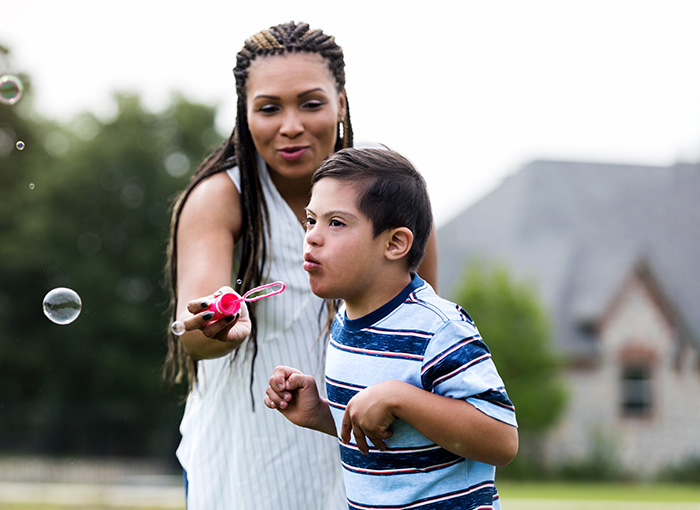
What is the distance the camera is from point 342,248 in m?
2.18

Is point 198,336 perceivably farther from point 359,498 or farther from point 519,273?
point 519,273

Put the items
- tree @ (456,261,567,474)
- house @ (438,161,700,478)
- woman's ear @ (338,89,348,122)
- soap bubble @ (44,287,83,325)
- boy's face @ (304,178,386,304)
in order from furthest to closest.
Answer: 1. house @ (438,161,700,478)
2. tree @ (456,261,567,474)
3. soap bubble @ (44,287,83,325)
4. woman's ear @ (338,89,348,122)
5. boy's face @ (304,178,386,304)

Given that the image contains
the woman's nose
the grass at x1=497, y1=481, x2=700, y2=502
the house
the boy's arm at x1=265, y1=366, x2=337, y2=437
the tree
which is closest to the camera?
the boy's arm at x1=265, y1=366, x2=337, y2=437

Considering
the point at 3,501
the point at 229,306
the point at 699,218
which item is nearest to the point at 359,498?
the point at 229,306

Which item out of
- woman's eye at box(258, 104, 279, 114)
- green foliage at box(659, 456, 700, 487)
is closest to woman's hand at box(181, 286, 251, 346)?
woman's eye at box(258, 104, 279, 114)

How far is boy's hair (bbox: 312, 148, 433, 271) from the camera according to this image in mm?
2203

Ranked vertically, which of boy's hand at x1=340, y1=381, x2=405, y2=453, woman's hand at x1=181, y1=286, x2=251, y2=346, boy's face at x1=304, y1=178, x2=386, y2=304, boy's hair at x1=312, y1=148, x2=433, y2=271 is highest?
boy's hair at x1=312, y1=148, x2=433, y2=271

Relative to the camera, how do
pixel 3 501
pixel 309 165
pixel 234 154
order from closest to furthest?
pixel 309 165 → pixel 234 154 → pixel 3 501

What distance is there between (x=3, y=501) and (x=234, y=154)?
41.1 feet

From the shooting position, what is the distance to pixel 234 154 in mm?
3115

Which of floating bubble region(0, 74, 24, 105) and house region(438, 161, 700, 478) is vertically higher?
floating bubble region(0, 74, 24, 105)

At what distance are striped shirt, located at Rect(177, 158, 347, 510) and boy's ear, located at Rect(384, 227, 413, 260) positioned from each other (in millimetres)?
697

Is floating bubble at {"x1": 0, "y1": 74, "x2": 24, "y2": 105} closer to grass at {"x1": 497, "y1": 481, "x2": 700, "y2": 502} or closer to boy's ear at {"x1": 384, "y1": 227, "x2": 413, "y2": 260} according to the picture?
boy's ear at {"x1": 384, "y1": 227, "x2": 413, "y2": 260}

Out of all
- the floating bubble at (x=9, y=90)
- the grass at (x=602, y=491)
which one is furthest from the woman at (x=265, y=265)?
the grass at (x=602, y=491)
